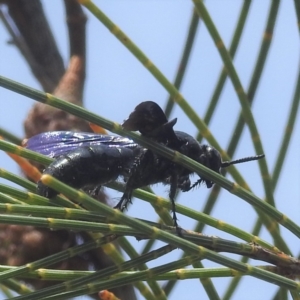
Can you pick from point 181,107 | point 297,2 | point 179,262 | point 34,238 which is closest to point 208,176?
point 179,262

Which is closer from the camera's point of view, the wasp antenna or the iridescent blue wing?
the wasp antenna

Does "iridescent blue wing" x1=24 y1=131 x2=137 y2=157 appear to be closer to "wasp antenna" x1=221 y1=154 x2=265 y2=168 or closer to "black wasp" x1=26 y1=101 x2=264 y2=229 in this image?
"black wasp" x1=26 y1=101 x2=264 y2=229

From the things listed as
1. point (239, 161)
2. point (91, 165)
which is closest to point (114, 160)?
point (91, 165)

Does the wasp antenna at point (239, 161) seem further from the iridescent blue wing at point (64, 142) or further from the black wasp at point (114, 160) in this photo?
the iridescent blue wing at point (64, 142)

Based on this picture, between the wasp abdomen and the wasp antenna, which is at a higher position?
the wasp antenna

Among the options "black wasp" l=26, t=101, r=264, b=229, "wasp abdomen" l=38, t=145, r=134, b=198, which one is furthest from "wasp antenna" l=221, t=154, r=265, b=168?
"wasp abdomen" l=38, t=145, r=134, b=198

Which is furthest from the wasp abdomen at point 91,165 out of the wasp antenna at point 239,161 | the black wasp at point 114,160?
the wasp antenna at point 239,161

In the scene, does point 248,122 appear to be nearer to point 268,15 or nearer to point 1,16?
point 268,15

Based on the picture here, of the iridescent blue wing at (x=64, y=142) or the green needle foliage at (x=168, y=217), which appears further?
the iridescent blue wing at (x=64, y=142)
